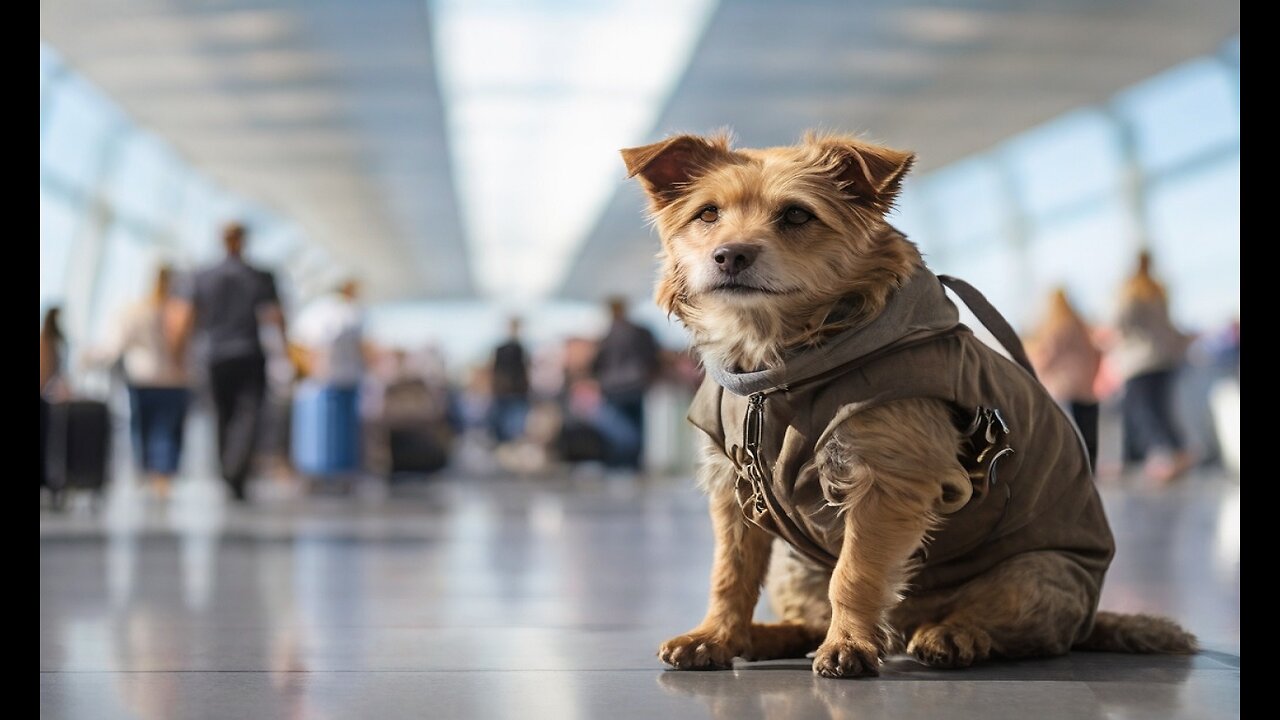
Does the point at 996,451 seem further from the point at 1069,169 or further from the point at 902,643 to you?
the point at 1069,169

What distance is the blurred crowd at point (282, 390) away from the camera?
9.55m

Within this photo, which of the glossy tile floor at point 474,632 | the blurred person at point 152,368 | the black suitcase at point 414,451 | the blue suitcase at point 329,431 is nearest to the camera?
the glossy tile floor at point 474,632

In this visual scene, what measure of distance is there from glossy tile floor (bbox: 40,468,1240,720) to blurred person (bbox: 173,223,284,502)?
215 cm

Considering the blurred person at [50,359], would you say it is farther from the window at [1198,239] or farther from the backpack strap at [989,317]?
the window at [1198,239]

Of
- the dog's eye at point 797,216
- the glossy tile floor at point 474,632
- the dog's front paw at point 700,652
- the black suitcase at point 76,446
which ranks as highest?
the dog's eye at point 797,216

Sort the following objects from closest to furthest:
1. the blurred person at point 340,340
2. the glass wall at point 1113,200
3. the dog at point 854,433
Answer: the dog at point 854,433 → the blurred person at point 340,340 → the glass wall at point 1113,200

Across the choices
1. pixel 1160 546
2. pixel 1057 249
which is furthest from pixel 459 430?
pixel 1160 546

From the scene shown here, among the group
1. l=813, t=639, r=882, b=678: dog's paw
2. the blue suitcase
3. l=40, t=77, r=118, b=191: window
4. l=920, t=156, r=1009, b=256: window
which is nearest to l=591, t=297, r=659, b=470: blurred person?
the blue suitcase

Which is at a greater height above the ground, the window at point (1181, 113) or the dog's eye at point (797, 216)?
the window at point (1181, 113)

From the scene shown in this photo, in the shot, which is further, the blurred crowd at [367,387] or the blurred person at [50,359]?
the blurred crowd at [367,387]

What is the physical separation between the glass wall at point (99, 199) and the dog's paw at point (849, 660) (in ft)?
44.3

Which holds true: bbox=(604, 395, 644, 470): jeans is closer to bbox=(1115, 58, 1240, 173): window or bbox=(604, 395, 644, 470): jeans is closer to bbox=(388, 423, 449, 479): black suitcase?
bbox=(388, 423, 449, 479): black suitcase

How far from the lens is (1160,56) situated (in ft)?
51.3

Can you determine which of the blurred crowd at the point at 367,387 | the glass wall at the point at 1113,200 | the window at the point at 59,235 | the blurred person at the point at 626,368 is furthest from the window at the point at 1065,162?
the window at the point at 59,235
